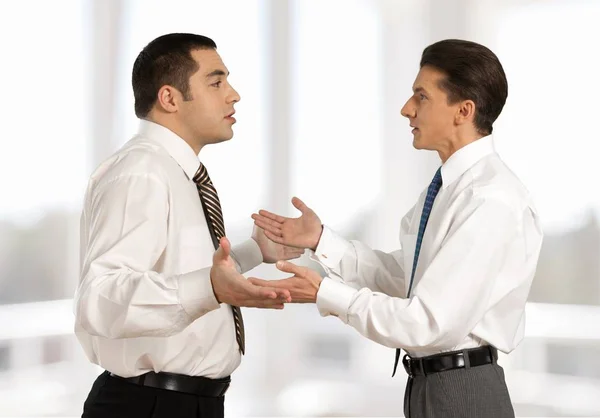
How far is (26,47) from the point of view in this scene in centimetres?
→ 528

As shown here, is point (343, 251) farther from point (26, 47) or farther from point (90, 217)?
point (26, 47)

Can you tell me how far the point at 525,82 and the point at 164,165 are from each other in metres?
3.16

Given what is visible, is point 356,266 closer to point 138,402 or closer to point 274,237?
point 274,237

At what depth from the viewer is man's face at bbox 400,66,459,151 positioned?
263 cm

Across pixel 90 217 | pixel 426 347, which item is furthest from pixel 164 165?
pixel 426 347

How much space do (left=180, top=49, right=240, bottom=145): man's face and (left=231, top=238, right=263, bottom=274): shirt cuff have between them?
1.22 ft

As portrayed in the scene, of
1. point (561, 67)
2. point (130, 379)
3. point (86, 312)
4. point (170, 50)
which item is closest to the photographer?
point (86, 312)

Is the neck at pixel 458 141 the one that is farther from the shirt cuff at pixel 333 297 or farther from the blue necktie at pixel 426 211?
the shirt cuff at pixel 333 297

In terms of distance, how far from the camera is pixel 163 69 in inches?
110

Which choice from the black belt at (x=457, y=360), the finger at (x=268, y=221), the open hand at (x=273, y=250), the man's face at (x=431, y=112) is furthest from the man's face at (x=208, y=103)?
the black belt at (x=457, y=360)

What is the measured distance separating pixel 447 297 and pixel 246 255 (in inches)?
35.3

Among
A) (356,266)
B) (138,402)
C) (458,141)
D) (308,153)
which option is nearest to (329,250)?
(356,266)

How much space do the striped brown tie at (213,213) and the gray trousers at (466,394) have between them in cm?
56

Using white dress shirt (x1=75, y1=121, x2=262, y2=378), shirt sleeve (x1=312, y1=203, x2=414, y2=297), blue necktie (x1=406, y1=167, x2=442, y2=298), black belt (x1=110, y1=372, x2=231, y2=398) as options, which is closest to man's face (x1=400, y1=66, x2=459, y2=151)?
blue necktie (x1=406, y1=167, x2=442, y2=298)
